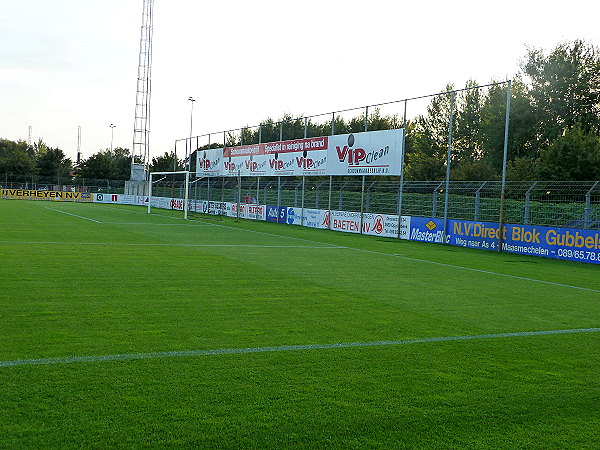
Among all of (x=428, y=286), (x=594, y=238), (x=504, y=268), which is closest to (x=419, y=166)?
(x=594, y=238)

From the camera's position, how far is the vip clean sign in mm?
28938

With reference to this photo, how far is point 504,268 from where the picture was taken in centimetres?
1611

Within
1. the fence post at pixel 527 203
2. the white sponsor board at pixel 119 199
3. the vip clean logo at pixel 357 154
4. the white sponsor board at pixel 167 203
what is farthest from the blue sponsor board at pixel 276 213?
the white sponsor board at pixel 119 199

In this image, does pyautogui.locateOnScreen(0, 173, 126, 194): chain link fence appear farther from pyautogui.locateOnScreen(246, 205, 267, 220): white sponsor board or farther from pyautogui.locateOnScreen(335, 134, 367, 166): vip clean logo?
pyautogui.locateOnScreen(335, 134, 367, 166): vip clean logo

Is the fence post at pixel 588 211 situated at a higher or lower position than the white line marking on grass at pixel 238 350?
higher

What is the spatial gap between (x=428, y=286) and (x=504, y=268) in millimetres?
5217

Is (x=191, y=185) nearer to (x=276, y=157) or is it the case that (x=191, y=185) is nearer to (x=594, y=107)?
(x=276, y=157)

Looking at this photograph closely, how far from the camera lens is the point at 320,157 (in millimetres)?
34125

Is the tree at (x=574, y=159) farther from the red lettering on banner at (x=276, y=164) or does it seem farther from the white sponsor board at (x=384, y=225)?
the red lettering on banner at (x=276, y=164)

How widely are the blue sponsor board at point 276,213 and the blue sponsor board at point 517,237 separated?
11057 mm

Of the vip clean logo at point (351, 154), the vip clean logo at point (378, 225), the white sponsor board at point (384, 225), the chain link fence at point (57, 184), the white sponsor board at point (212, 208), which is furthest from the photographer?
the chain link fence at point (57, 184)

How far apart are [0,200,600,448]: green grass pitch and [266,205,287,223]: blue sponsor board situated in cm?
2372

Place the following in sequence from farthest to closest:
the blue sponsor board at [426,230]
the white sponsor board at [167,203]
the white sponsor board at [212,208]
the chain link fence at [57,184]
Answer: the chain link fence at [57,184] → the white sponsor board at [167,203] → the white sponsor board at [212,208] → the blue sponsor board at [426,230]

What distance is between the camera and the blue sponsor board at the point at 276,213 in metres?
36.4
